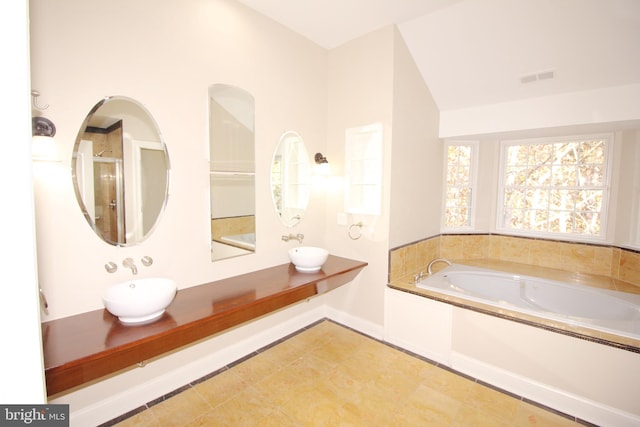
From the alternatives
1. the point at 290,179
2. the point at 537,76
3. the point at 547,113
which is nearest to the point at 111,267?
the point at 290,179

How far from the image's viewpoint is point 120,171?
1.85 metres

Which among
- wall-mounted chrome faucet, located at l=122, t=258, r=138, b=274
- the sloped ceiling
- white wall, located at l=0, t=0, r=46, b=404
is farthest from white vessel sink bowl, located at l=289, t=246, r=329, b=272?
the sloped ceiling

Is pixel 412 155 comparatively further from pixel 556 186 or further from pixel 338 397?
pixel 338 397

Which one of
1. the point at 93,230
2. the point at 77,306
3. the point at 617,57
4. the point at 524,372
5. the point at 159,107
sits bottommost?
the point at 524,372

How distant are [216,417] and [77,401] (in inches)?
31.4

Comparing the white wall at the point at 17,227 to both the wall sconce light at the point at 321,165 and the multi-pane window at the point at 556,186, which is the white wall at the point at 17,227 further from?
the multi-pane window at the point at 556,186

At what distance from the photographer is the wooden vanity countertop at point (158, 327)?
4.25 ft

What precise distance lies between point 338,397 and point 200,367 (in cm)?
106

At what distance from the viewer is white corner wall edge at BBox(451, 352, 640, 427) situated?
Result: 1.84 meters

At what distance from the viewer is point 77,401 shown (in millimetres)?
1726

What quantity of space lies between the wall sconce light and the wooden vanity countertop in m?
1.11

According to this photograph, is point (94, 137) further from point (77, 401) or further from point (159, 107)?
point (77, 401)

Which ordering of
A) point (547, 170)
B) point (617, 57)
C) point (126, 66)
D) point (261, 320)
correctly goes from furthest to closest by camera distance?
point (547, 170) → point (261, 320) → point (617, 57) → point (126, 66)

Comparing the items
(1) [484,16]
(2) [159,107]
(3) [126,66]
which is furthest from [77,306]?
(1) [484,16]
